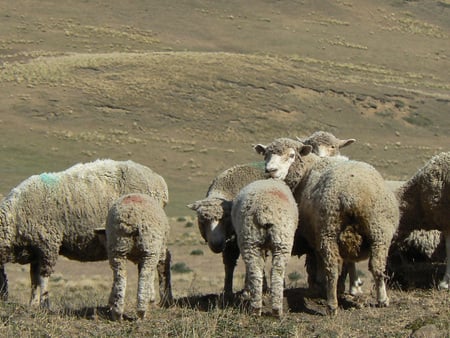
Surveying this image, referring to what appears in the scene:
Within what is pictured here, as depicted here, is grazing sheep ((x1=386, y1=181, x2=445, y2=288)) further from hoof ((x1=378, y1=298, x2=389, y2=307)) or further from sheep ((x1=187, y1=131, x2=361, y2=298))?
hoof ((x1=378, y1=298, x2=389, y2=307))

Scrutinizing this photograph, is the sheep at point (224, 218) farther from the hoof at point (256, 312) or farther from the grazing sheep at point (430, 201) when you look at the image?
the hoof at point (256, 312)

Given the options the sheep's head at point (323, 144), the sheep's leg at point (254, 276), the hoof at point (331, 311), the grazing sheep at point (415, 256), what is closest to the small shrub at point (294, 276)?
the sheep's head at point (323, 144)

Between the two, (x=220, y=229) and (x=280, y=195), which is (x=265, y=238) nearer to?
(x=280, y=195)

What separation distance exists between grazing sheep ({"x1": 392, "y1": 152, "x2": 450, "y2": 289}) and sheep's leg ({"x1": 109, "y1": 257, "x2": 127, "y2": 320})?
389cm

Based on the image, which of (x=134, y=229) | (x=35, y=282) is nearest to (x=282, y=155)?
(x=134, y=229)

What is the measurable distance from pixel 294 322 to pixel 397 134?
55144 mm

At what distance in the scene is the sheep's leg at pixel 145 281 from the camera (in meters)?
9.73

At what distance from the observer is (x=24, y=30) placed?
8181 centimetres

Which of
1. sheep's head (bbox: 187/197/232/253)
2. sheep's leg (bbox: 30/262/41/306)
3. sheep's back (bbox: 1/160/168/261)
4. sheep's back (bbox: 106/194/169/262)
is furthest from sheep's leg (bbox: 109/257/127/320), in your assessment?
sheep's back (bbox: 1/160/168/261)

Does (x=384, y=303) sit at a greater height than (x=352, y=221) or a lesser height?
lesser

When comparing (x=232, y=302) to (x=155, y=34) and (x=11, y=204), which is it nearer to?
(x=11, y=204)

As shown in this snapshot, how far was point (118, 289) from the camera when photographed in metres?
9.81

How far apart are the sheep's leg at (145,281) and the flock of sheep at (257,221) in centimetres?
1

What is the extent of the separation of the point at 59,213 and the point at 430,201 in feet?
15.7
